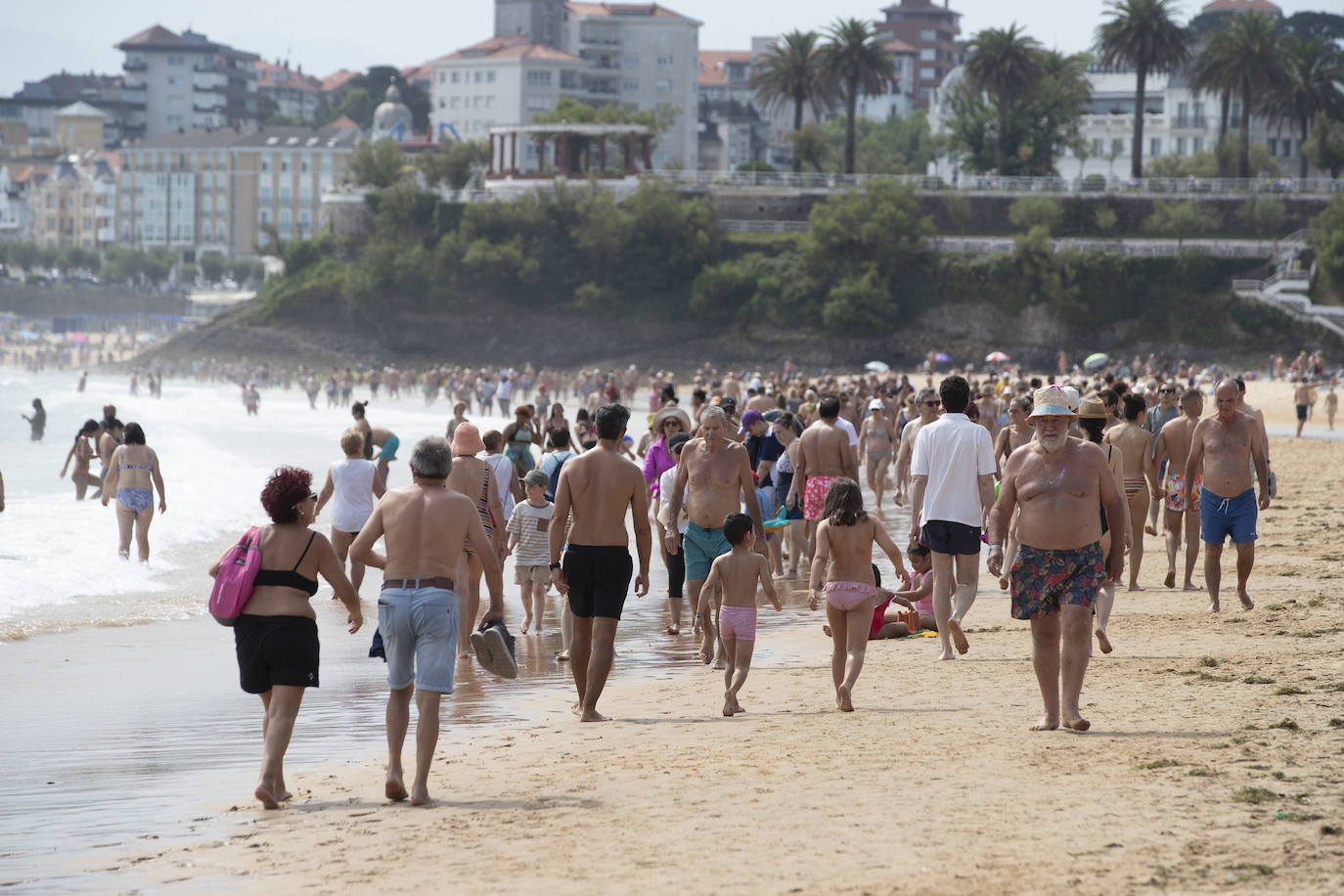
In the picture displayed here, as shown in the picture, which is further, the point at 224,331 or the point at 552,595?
the point at 224,331

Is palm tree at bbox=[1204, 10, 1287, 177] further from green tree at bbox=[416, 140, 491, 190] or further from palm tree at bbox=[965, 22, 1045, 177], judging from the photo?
green tree at bbox=[416, 140, 491, 190]

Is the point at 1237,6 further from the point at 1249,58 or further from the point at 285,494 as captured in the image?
the point at 285,494

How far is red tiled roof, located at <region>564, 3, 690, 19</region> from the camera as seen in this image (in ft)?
338

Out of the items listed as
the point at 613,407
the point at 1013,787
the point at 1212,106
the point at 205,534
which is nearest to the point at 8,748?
the point at 613,407

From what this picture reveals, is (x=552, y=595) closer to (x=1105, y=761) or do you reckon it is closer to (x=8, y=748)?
(x=8, y=748)

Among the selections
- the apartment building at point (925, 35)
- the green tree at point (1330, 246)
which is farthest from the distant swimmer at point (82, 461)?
the apartment building at point (925, 35)

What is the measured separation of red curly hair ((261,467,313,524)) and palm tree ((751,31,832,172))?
2696 inches

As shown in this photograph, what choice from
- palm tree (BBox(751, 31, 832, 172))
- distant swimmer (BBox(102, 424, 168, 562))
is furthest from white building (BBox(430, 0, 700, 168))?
distant swimmer (BBox(102, 424, 168, 562))

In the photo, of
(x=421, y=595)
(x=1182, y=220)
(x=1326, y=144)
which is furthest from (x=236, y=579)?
(x=1326, y=144)

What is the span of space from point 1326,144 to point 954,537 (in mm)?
69403

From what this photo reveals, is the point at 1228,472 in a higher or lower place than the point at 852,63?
lower

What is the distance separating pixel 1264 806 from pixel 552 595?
7698 millimetres

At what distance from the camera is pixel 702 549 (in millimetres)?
8367

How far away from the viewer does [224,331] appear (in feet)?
238
